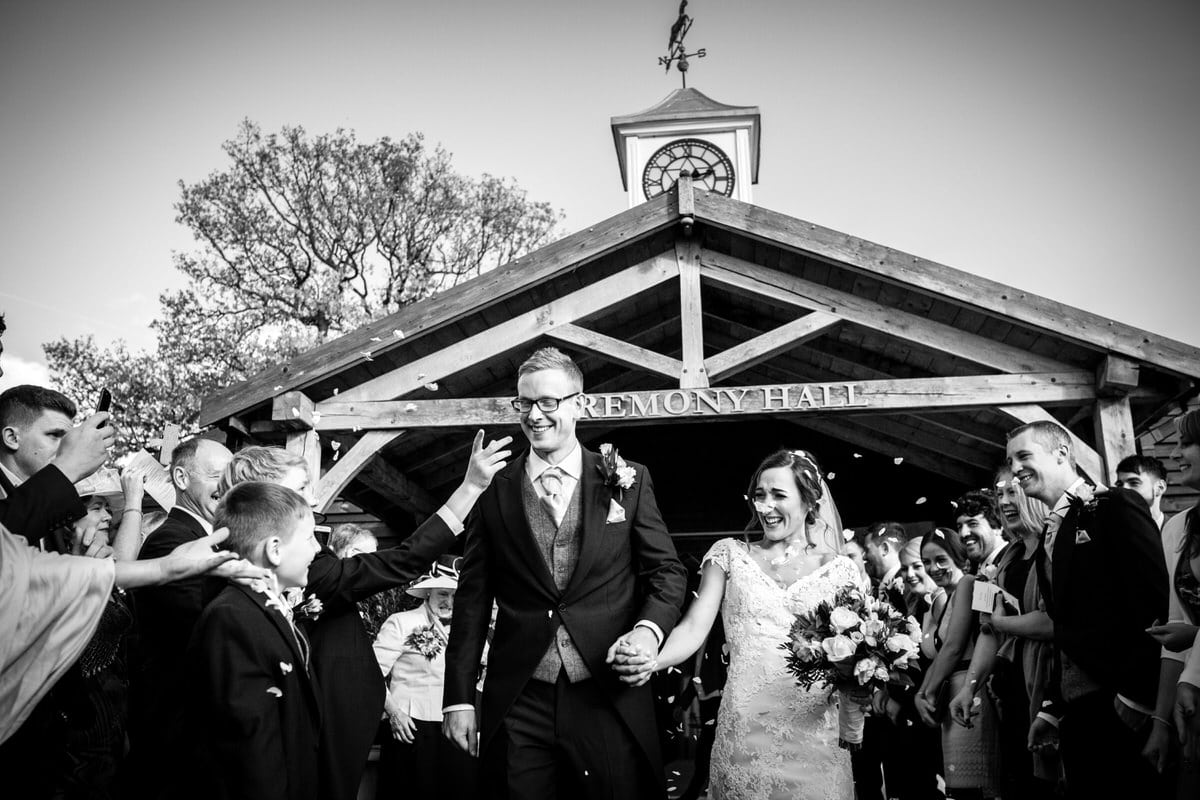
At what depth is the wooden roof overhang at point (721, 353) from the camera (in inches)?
324

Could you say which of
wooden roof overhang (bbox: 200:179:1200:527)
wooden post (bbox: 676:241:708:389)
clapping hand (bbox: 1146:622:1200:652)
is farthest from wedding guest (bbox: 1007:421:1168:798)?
wooden post (bbox: 676:241:708:389)

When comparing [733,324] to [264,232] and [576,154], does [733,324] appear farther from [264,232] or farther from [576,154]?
[576,154]

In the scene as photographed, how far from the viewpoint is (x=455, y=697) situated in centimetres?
372

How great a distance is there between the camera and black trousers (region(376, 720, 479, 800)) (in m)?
6.51

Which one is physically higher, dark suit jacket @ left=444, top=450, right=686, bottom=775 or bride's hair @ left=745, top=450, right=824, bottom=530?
bride's hair @ left=745, top=450, right=824, bottom=530

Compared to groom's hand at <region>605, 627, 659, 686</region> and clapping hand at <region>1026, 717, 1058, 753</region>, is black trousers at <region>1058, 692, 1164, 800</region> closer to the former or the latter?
clapping hand at <region>1026, 717, 1058, 753</region>

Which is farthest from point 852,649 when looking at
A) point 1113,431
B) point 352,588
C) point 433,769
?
point 1113,431

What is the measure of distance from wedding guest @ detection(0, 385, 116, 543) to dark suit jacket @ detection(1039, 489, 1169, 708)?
13.3 feet

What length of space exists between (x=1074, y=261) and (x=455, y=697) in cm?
2964

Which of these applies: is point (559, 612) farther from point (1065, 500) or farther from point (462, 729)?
point (1065, 500)

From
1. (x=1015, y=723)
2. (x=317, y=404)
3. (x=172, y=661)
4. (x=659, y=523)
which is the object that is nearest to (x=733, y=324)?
(x=317, y=404)

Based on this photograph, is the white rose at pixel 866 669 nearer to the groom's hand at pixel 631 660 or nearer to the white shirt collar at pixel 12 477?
the groom's hand at pixel 631 660

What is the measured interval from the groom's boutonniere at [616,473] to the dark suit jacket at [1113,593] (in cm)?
200

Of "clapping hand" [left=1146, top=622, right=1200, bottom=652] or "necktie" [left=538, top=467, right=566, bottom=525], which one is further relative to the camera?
"necktie" [left=538, top=467, right=566, bottom=525]
